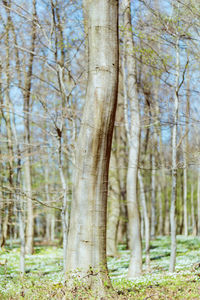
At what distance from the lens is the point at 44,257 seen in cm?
1578

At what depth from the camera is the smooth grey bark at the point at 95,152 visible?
5.12 m

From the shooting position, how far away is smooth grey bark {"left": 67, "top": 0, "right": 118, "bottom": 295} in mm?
5125

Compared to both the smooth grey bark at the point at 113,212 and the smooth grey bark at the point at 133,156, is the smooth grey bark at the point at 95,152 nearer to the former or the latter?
the smooth grey bark at the point at 133,156

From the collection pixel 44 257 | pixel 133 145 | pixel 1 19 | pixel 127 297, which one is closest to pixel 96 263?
pixel 127 297

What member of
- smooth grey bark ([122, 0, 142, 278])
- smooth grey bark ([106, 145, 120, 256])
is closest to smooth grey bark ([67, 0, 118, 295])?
smooth grey bark ([122, 0, 142, 278])

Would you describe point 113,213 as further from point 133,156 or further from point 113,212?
point 133,156

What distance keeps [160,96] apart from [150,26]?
102 inches

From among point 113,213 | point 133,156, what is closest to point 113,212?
point 113,213

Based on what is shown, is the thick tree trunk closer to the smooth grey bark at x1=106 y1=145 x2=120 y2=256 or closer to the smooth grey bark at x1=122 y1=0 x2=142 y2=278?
the smooth grey bark at x1=106 y1=145 x2=120 y2=256

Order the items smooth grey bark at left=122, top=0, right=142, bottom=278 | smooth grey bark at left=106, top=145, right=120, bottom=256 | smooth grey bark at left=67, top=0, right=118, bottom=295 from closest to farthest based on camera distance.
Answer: smooth grey bark at left=67, top=0, right=118, bottom=295 → smooth grey bark at left=122, top=0, right=142, bottom=278 → smooth grey bark at left=106, top=145, right=120, bottom=256

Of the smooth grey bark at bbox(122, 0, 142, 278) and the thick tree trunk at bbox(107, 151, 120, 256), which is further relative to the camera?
the thick tree trunk at bbox(107, 151, 120, 256)

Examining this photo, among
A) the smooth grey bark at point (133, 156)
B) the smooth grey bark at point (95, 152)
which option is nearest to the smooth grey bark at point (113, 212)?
the smooth grey bark at point (133, 156)

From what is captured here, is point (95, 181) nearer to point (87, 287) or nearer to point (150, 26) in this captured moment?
point (87, 287)

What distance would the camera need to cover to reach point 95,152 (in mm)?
5273
